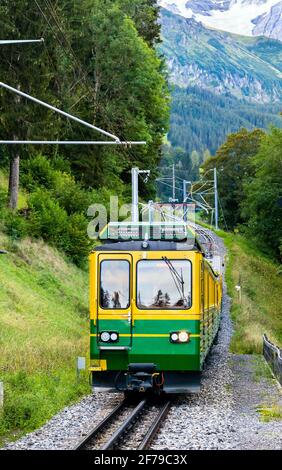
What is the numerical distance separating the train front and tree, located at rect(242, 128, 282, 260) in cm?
4287

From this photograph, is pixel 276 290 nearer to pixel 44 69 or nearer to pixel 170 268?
pixel 44 69

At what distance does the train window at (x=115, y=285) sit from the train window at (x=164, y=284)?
0.23 metres

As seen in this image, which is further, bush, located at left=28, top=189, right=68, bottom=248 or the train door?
bush, located at left=28, top=189, right=68, bottom=248

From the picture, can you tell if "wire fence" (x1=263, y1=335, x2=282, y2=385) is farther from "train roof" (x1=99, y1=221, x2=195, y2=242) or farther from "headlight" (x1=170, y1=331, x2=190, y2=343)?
"train roof" (x1=99, y1=221, x2=195, y2=242)

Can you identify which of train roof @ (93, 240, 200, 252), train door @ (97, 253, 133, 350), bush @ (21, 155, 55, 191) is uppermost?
bush @ (21, 155, 55, 191)

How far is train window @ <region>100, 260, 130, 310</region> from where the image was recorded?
1472cm

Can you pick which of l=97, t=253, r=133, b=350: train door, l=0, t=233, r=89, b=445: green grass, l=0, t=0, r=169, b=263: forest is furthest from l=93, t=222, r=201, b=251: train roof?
l=0, t=0, r=169, b=263: forest

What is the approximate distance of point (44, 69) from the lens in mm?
33531

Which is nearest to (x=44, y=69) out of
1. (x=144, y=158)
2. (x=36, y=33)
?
(x=36, y=33)

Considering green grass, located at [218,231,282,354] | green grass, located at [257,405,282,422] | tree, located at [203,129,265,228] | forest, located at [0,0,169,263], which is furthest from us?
tree, located at [203,129,265,228]

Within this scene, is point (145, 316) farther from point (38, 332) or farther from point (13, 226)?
point (13, 226)

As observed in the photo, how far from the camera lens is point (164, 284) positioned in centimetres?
1471

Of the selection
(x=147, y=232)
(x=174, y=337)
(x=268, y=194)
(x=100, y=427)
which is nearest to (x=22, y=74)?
(x=147, y=232)

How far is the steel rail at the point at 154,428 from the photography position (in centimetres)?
1095
